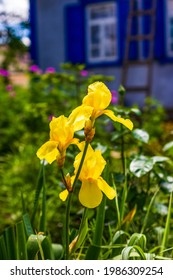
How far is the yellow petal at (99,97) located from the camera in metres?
0.90

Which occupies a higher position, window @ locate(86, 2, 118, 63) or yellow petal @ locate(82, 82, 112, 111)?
window @ locate(86, 2, 118, 63)

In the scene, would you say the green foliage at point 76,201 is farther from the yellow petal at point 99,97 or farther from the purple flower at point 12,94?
the yellow petal at point 99,97

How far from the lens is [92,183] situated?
95 cm

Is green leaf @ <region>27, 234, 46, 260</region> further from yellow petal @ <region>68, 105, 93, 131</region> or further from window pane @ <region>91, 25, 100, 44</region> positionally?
window pane @ <region>91, 25, 100, 44</region>

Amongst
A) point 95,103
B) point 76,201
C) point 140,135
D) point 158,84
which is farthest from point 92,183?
point 158,84

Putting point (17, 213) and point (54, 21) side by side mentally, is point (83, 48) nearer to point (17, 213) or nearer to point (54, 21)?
point (54, 21)

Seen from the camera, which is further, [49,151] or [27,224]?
[27,224]

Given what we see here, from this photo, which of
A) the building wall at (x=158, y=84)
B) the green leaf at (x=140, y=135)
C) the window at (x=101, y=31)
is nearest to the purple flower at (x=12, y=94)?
the building wall at (x=158, y=84)

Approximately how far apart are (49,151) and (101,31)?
688 centimetres

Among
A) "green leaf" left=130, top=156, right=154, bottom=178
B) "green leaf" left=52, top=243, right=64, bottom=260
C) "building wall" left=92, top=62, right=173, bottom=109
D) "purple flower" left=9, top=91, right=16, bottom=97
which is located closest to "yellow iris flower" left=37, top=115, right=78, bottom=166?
"green leaf" left=52, top=243, right=64, bottom=260

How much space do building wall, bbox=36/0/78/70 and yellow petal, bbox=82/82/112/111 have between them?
6930mm

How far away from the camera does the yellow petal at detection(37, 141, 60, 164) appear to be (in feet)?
2.96

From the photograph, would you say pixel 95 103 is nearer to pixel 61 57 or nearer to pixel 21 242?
pixel 21 242
